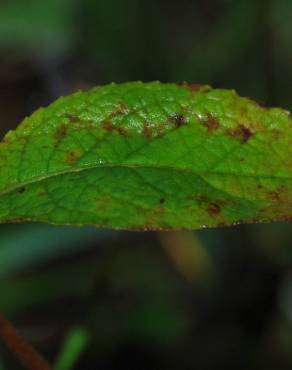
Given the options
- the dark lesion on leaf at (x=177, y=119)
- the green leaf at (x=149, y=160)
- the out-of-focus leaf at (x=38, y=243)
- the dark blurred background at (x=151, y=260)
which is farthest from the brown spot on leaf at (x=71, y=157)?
the out-of-focus leaf at (x=38, y=243)

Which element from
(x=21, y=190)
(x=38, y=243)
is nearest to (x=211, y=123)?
(x=21, y=190)

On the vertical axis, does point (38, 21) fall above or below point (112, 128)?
below

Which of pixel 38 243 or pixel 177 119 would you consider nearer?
pixel 177 119

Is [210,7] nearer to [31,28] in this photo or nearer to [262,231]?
[31,28]

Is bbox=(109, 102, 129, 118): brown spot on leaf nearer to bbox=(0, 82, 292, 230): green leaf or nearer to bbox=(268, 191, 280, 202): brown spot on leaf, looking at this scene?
bbox=(0, 82, 292, 230): green leaf

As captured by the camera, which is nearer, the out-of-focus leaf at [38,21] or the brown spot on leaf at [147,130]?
the brown spot on leaf at [147,130]

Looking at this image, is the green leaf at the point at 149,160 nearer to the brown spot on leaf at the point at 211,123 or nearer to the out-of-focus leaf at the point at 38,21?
the brown spot on leaf at the point at 211,123

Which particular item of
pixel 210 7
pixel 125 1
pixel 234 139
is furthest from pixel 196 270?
pixel 234 139

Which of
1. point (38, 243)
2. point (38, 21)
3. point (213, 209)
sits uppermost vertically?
point (213, 209)

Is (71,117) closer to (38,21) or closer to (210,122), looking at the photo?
(210,122)
